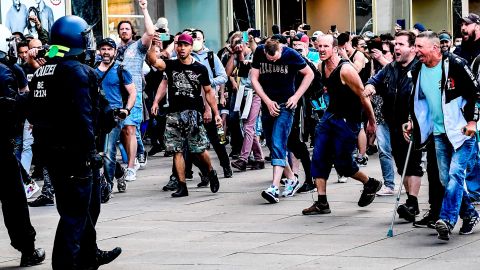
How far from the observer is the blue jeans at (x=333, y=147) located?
1172 centimetres

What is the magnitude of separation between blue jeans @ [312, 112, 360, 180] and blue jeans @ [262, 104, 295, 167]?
1.14 m

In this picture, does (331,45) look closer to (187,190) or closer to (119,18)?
(187,190)

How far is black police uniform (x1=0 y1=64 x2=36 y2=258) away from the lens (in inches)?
360

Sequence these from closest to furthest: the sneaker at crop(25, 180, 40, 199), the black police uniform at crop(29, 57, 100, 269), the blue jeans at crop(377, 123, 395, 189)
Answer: the black police uniform at crop(29, 57, 100, 269)
the blue jeans at crop(377, 123, 395, 189)
the sneaker at crop(25, 180, 40, 199)

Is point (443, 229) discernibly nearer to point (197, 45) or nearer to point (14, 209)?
point (14, 209)

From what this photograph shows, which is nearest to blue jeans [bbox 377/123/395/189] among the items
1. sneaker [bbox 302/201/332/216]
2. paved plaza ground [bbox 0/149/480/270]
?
paved plaza ground [bbox 0/149/480/270]

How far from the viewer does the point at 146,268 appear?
29.2 ft

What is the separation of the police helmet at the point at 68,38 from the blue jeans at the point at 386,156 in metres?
5.57

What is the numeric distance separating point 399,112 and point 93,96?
4.56 metres

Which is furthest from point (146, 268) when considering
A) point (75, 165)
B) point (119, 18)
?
point (119, 18)

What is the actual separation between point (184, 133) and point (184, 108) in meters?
0.30

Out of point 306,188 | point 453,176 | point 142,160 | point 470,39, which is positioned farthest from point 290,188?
point 142,160

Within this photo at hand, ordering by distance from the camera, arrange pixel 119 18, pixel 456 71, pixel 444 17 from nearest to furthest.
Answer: pixel 456 71 → pixel 119 18 → pixel 444 17

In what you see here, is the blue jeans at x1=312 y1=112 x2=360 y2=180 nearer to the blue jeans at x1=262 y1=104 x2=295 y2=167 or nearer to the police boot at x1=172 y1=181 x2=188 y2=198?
the blue jeans at x1=262 y1=104 x2=295 y2=167
